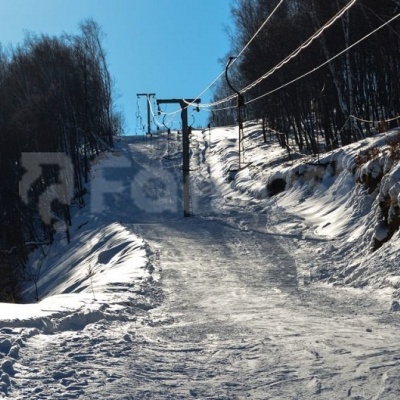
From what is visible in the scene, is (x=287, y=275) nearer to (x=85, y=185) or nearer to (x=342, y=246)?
(x=342, y=246)

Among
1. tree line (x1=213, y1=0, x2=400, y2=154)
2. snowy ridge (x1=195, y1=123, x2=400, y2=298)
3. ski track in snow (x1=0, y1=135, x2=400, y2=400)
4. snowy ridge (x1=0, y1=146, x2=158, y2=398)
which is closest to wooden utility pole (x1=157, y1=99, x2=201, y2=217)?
snowy ridge (x1=195, y1=123, x2=400, y2=298)

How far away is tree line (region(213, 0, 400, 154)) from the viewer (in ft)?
90.1

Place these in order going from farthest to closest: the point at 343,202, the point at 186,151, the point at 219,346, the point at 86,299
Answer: the point at 186,151, the point at 343,202, the point at 86,299, the point at 219,346

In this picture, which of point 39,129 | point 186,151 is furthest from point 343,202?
point 39,129

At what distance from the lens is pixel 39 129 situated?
41.5 meters

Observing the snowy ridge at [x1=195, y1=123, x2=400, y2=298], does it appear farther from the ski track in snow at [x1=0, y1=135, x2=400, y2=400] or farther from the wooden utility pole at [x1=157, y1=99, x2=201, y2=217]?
the wooden utility pole at [x1=157, y1=99, x2=201, y2=217]

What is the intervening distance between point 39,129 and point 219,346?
3665 centimetres

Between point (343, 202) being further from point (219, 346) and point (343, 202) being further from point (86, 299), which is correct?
point (219, 346)

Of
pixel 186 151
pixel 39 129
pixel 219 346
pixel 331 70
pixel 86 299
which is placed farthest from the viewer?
pixel 39 129

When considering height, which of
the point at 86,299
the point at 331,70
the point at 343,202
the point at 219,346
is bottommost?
the point at 219,346

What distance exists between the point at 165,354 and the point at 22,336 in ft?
5.42

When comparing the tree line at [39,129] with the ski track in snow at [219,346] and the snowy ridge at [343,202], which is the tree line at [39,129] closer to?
the snowy ridge at [343,202]

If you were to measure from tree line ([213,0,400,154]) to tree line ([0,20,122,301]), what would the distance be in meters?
13.2

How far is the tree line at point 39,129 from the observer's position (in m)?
41.2
